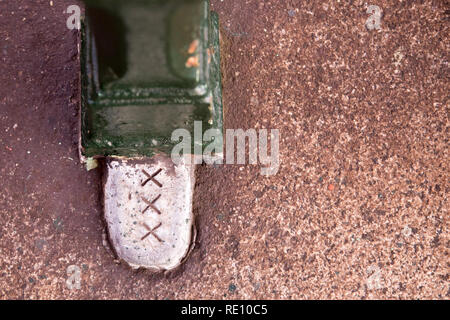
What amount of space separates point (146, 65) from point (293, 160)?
79 centimetres

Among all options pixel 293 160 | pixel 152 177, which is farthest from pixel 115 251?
pixel 293 160

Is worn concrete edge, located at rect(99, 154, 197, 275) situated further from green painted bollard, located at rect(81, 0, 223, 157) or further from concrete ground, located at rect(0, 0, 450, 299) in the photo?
green painted bollard, located at rect(81, 0, 223, 157)

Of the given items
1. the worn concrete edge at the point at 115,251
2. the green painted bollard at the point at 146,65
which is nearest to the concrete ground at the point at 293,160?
the worn concrete edge at the point at 115,251

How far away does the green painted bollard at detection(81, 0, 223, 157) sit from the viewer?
1.04m

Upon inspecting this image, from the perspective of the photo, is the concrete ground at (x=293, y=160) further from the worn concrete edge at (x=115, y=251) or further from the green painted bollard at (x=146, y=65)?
the green painted bollard at (x=146, y=65)

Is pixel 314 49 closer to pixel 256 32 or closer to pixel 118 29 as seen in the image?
pixel 256 32

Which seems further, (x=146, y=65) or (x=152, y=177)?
(x=152, y=177)

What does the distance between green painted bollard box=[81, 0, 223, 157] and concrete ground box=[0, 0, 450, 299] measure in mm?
500

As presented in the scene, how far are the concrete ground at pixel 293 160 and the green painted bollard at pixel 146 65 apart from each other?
0.50 metres

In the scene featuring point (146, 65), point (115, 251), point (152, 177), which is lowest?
point (115, 251)

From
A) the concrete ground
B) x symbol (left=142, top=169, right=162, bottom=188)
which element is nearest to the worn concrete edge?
the concrete ground

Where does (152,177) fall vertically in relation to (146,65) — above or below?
below

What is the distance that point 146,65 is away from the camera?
108 centimetres

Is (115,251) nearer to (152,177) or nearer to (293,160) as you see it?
(152,177)
